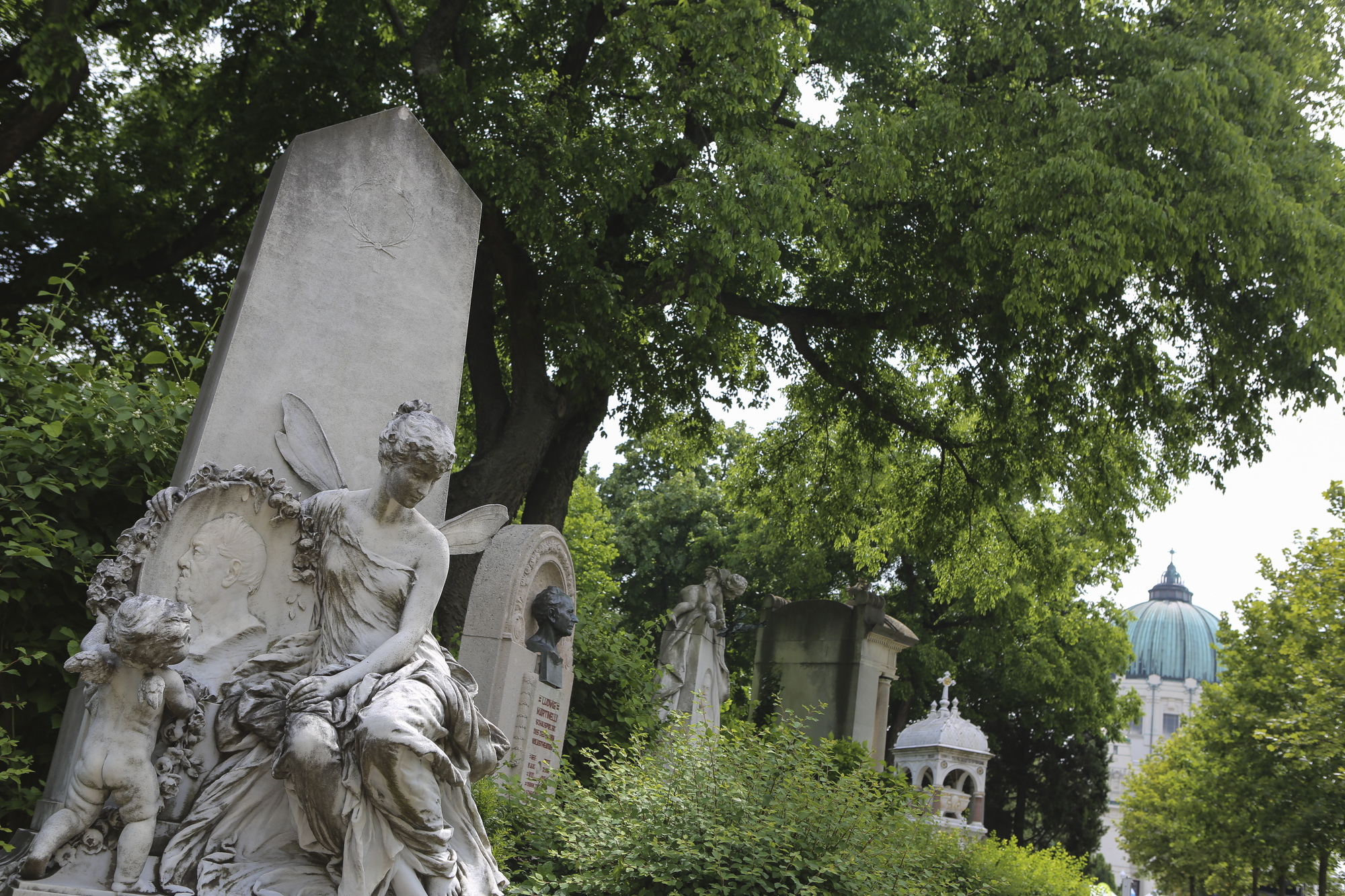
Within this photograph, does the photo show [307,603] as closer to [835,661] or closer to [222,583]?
[222,583]

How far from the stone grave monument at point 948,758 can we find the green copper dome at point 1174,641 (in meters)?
91.6

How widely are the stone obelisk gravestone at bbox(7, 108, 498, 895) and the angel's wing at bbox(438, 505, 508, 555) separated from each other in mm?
170

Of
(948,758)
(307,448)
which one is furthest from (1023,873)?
(307,448)

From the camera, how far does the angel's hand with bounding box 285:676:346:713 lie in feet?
12.0

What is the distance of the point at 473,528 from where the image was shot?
4.86m

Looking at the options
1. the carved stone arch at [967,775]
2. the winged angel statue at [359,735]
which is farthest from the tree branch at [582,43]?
the carved stone arch at [967,775]

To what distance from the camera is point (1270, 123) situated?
1221 centimetres

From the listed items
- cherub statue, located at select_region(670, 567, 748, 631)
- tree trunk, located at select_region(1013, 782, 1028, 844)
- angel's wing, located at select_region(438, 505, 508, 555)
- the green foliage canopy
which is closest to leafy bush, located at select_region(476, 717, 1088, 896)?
angel's wing, located at select_region(438, 505, 508, 555)

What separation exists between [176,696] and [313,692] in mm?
448

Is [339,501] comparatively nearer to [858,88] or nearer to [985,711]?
[858,88]

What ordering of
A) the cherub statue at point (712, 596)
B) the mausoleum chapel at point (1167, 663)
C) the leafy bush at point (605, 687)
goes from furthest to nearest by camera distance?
the mausoleum chapel at point (1167, 663)
the cherub statue at point (712, 596)
the leafy bush at point (605, 687)

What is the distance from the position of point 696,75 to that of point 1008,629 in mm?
19316

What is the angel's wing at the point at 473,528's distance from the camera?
15.6 feet

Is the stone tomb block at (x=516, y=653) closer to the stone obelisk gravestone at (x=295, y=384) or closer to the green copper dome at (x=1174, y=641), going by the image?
the stone obelisk gravestone at (x=295, y=384)
